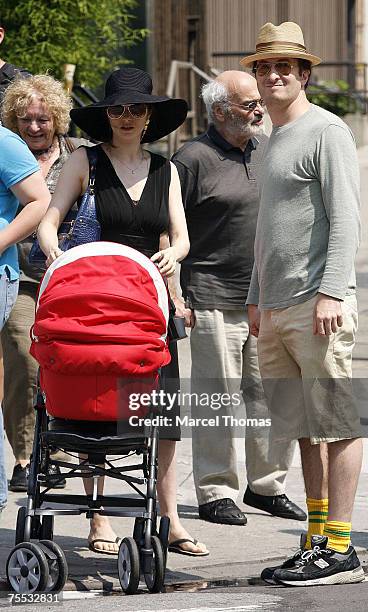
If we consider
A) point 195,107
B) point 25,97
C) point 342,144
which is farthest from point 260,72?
point 195,107

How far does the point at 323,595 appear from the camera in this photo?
564 cm

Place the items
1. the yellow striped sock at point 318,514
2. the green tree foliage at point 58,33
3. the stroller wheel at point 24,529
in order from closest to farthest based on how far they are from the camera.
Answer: the stroller wheel at point 24,529 → the yellow striped sock at point 318,514 → the green tree foliage at point 58,33

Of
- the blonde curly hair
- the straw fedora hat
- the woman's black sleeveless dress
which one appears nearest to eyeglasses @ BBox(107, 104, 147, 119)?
the woman's black sleeveless dress

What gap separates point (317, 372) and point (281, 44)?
131 cm

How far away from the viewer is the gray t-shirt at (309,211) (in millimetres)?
5676

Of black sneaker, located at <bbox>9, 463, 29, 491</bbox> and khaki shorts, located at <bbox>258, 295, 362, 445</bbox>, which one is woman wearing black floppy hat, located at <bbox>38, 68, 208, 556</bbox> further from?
black sneaker, located at <bbox>9, 463, 29, 491</bbox>

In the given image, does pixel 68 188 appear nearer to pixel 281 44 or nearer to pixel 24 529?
pixel 281 44

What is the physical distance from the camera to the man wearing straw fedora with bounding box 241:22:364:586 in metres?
5.70

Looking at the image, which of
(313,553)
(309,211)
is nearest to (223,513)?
(313,553)

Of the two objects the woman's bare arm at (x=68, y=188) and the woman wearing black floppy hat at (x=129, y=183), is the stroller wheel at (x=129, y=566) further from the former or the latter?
the woman's bare arm at (x=68, y=188)

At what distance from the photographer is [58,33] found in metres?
18.2

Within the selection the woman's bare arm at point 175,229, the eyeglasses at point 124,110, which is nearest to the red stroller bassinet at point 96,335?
the woman's bare arm at point 175,229

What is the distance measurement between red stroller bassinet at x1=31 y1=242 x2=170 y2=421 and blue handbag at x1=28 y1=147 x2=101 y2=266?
1.61 feet

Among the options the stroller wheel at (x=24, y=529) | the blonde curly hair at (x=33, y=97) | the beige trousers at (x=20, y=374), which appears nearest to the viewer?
the stroller wheel at (x=24, y=529)
